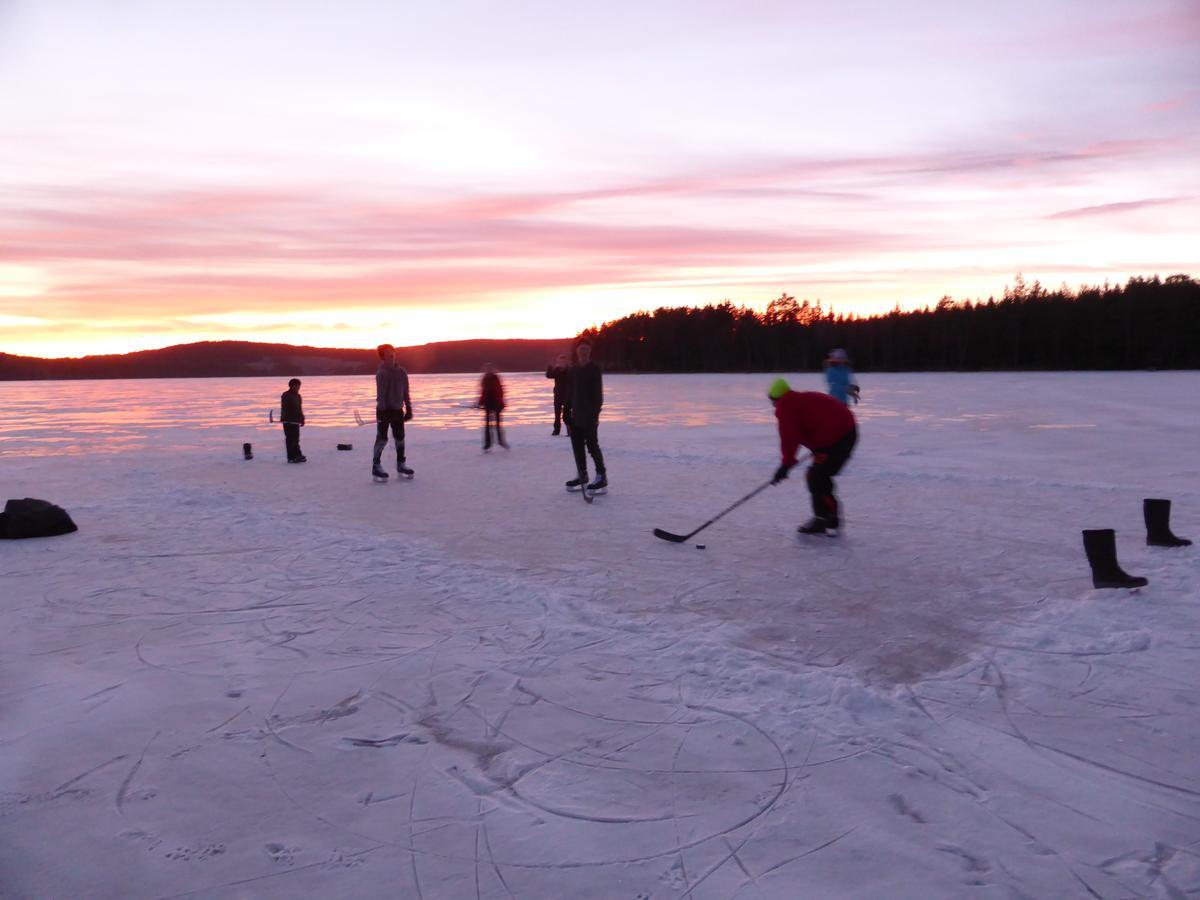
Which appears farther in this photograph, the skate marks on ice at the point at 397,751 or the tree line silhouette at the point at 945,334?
the tree line silhouette at the point at 945,334

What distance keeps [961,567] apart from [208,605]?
5000mm

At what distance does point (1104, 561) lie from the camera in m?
4.93

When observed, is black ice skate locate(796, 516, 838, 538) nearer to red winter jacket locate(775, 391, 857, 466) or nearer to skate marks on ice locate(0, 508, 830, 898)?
red winter jacket locate(775, 391, 857, 466)

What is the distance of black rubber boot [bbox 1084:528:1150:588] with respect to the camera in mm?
4844

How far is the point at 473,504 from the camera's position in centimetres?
861

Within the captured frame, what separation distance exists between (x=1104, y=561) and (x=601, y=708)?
3.42 metres

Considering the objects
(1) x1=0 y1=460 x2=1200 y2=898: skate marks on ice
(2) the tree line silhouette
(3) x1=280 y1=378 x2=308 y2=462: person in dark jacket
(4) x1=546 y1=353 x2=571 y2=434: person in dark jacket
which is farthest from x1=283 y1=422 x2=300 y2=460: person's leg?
(2) the tree line silhouette

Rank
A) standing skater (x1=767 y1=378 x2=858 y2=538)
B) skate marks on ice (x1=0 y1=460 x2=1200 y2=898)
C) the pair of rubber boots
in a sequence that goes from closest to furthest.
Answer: skate marks on ice (x1=0 y1=460 x2=1200 y2=898) → the pair of rubber boots → standing skater (x1=767 y1=378 x2=858 y2=538)

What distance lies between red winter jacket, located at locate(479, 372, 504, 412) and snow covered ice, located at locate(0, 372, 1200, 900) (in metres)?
6.09

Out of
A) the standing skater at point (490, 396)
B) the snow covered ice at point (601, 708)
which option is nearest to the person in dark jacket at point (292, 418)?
the standing skater at point (490, 396)

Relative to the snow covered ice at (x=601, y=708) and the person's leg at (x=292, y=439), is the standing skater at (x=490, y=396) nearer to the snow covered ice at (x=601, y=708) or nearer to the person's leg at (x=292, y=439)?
the person's leg at (x=292, y=439)

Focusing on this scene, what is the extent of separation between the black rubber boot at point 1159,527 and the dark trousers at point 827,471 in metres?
2.12

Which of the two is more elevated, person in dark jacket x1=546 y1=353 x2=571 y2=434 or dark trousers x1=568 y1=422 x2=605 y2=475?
person in dark jacket x1=546 y1=353 x2=571 y2=434

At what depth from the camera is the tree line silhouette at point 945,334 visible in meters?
79.8
